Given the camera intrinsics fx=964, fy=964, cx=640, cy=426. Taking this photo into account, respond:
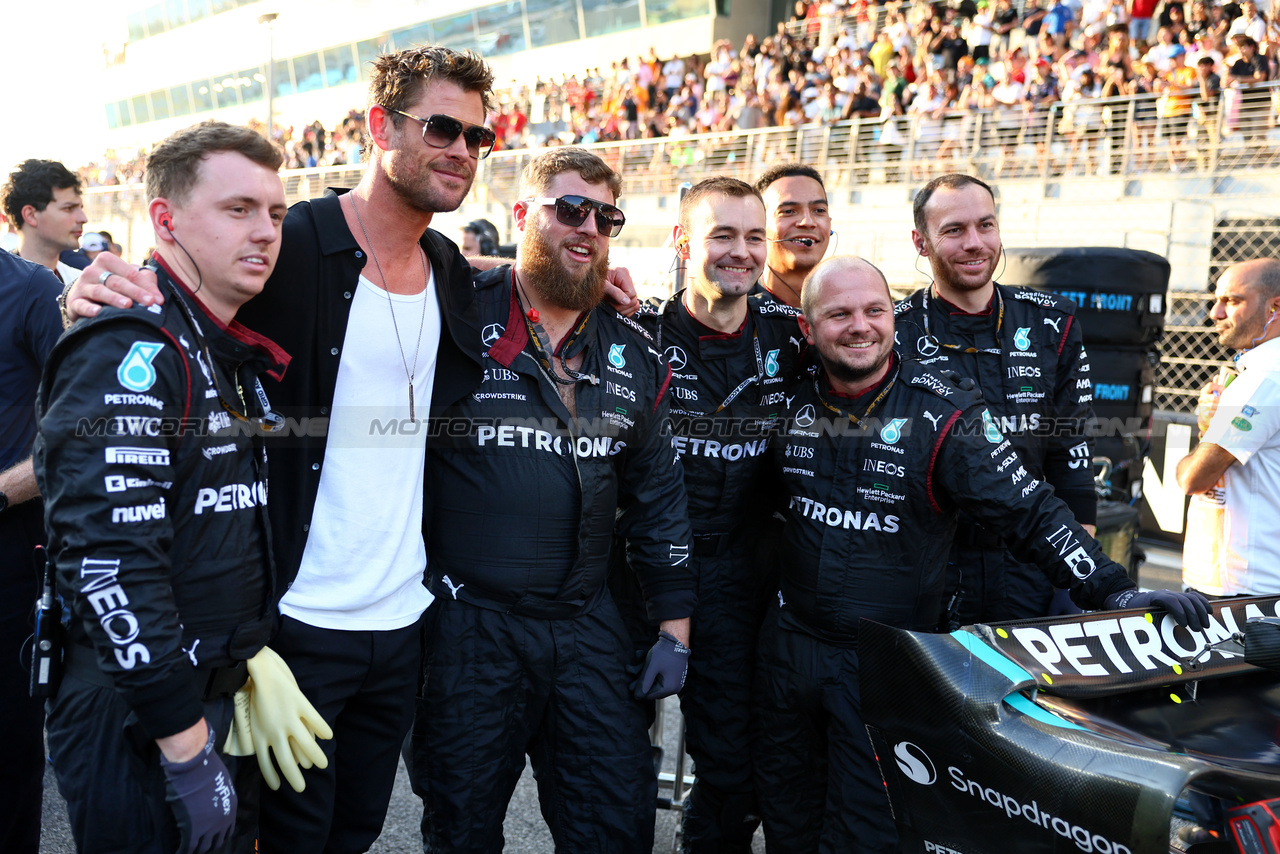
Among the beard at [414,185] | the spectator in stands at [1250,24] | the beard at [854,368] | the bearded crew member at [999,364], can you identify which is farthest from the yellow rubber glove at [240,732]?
the spectator in stands at [1250,24]

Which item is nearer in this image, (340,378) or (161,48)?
(340,378)

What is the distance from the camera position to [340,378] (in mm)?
2562

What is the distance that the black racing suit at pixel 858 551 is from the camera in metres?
2.77

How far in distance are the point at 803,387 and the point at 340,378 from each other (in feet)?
4.88

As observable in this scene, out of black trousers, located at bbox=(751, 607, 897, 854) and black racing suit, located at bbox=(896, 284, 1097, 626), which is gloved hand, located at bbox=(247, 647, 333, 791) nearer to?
black trousers, located at bbox=(751, 607, 897, 854)

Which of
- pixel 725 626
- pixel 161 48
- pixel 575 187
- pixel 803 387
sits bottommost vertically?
pixel 725 626

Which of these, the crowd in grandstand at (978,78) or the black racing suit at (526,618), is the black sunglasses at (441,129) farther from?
the crowd in grandstand at (978,78)

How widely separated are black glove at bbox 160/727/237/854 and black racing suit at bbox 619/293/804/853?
1605 mm

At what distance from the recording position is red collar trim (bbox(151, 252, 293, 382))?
2.15 m

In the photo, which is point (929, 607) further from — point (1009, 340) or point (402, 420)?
point (402, 420)

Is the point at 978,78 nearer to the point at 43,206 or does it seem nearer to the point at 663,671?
the point at 43,206

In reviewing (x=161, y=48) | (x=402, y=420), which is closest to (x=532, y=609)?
(x=402, y=420)

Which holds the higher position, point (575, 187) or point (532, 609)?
point (575, 187)

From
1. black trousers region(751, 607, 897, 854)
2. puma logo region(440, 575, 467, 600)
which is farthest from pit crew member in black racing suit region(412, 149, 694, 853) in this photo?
black trousers region(751, 607, 897, 854)
